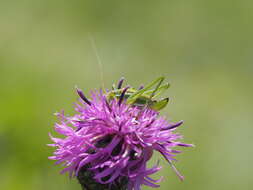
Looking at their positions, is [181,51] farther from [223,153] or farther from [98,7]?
[223,153]

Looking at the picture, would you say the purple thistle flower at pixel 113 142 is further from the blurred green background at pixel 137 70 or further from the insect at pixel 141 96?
the blurred green background at pixel 137 70

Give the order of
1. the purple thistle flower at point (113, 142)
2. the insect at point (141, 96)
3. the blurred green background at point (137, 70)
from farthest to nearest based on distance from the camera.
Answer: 1. the blurred green background at point (137, 70)
2. the insect at point (141, 96)
3. the purple thistle flower at point (113, 142)

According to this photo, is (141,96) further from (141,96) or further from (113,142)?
(113,142)

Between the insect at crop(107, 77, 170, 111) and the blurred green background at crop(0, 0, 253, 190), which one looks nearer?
the insect at crop(107, 77, 170, 111)

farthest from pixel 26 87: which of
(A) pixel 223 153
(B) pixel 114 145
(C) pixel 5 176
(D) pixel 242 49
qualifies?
(D) pixel 242 49

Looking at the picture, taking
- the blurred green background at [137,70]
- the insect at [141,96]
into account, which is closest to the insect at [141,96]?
the insect at [141,96]

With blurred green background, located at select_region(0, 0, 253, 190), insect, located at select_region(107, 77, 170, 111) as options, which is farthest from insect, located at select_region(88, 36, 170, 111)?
blurred green background, located at select_region(0, 0, 253, 190)

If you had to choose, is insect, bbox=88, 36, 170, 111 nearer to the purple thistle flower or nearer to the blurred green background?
the purple thistle flower

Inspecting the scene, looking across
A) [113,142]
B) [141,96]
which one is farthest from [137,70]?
[113,142]
